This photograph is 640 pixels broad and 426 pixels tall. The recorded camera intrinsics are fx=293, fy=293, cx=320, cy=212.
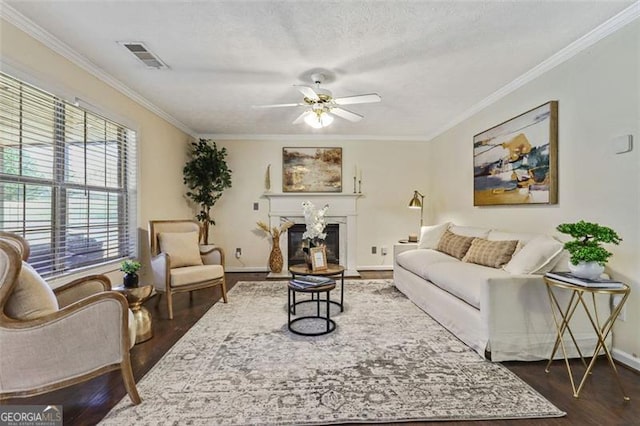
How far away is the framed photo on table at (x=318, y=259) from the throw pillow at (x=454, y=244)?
1.61 m

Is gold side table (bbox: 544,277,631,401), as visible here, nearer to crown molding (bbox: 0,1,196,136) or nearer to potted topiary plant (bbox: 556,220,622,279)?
potted topiary plant (bbox: 556,220,622,279)

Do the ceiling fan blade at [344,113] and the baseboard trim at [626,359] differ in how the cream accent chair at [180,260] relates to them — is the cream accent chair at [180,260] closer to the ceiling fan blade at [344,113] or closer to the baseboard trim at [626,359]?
the ceiling fan blade at [344,113]

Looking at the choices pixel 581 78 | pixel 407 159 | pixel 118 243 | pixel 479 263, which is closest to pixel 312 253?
pixel 479 263

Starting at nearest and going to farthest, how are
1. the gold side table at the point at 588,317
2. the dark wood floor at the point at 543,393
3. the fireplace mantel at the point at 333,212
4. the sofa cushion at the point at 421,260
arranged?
1. the dark wood floor at the point at 543,393
2. the gold side table at the point at 588,317
3. the sofa cushion at the point at 421,260
4. the fireplace mantel at the point at 333,212

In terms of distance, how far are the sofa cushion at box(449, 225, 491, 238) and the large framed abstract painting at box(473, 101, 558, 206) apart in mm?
345

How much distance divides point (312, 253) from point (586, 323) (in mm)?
2220

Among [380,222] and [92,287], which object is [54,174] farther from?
[380,222]

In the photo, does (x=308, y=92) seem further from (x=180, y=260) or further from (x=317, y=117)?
(x=180, y=260)

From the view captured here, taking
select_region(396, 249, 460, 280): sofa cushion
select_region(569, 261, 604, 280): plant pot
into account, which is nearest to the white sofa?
select_region(569, 261, 604, 280): plant pot

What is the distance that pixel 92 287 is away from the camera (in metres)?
2.10

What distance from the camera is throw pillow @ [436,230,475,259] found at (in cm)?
337

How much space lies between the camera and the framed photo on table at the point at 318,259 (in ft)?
9.65

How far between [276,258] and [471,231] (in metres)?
2.98

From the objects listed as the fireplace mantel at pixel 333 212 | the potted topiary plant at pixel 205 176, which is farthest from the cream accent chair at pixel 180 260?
the fireplace mantel at pixel 333 212
